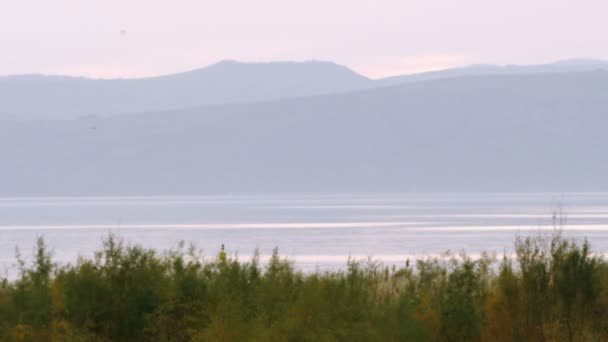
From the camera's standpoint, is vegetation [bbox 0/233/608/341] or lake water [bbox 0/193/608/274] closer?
vegetation [bbox 0/233/608/341]

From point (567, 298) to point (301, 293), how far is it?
322 cm

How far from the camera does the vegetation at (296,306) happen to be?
14852mm

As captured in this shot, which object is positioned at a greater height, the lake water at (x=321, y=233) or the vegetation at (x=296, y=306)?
the lake water at (x=321, y=233)

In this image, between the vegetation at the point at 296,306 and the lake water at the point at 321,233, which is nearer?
the vegetation at the point at 296,306

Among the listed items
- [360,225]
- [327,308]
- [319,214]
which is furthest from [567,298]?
[319,214]

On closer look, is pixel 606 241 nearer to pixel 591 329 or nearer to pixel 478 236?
pixel 478 236

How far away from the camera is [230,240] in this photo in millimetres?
68938

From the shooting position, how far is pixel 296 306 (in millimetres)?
14961

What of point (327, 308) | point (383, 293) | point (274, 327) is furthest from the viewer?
point (383, 293)

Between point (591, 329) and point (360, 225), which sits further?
point (360, 225)

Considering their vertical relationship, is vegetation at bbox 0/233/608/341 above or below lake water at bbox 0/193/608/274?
below

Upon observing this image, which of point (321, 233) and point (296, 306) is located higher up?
point (321, 233)

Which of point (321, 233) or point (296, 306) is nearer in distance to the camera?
point (296, 306)

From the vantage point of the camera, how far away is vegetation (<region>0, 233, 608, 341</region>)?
14.9 m
